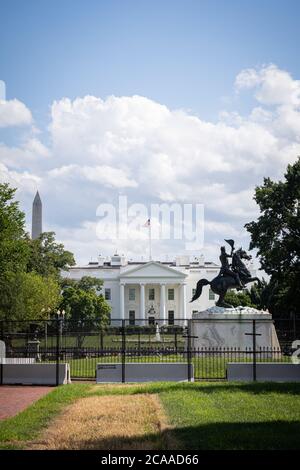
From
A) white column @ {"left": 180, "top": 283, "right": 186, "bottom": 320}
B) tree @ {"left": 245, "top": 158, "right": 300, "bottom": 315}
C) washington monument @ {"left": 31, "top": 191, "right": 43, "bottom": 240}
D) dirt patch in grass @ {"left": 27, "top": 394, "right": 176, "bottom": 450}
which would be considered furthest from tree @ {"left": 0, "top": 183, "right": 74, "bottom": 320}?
washington monument @ {"left": 31, "top": 191, "right": 43, "bottom": 240}

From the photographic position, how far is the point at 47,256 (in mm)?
69625

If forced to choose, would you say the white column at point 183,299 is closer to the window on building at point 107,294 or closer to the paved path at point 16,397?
the window on building at point 107,294

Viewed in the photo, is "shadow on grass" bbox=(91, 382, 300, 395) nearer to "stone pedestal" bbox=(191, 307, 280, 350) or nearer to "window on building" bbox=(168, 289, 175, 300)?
"stone pedestal" bbox=(191, 307, 280, 350)

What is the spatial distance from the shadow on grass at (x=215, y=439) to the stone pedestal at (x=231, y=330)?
16671 millimetres

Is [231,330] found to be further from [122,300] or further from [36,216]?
[36,216]

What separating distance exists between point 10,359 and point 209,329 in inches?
375

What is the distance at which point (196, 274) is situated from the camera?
105000 mm

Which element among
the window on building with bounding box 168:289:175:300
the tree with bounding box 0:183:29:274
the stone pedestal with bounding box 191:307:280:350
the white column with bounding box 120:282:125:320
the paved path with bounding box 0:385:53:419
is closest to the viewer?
the paved path with bounding box 0:385:53:419

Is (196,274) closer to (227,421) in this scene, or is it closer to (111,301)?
(111,301)

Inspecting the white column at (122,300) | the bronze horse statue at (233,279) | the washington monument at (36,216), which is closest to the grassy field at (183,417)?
the bronze horse statue at (233,279)

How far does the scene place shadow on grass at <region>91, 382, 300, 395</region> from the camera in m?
16.3

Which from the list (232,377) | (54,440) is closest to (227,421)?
(54,440)

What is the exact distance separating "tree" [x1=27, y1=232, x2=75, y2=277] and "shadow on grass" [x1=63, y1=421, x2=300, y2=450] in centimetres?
5556

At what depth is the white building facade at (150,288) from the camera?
101188mm
